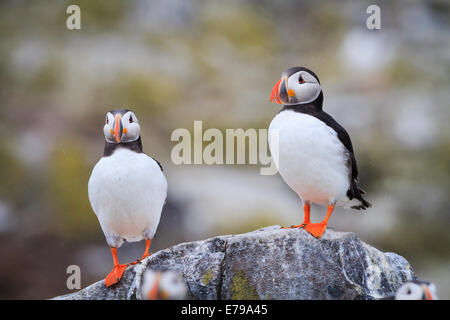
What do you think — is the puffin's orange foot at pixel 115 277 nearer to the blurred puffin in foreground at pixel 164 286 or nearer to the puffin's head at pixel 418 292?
the blurred puffin in foreground at pixel 164 286

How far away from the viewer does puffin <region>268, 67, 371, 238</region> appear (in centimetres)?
340

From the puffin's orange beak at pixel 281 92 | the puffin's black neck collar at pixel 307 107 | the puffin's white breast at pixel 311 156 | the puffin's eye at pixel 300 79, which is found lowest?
the puffin's white breast at pixel 311 156

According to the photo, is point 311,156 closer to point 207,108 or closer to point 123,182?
point 123,182

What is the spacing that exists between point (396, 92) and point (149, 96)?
3033 millimetres

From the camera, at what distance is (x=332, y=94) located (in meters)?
7.24

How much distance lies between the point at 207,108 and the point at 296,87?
400cm

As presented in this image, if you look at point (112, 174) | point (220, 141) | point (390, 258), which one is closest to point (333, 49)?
point (220, 141)

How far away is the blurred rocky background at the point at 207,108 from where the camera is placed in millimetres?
6926

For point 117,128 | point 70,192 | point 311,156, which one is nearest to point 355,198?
point 311,156

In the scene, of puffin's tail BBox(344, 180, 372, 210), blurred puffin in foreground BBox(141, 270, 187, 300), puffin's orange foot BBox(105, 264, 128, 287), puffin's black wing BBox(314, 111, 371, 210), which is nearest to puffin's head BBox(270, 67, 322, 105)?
puffin's black wing BBox(314, 111, 371, 210)

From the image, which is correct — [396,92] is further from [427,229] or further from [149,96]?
[149,96]

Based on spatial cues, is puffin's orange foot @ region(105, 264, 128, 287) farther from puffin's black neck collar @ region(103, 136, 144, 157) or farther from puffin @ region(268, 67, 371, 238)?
puffin @ region(268, 67, 371, 238)

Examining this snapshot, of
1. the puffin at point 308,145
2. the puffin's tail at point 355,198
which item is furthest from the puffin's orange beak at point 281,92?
the puffin's tail at point 355,198

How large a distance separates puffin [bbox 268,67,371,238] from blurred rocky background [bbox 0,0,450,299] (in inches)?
122
